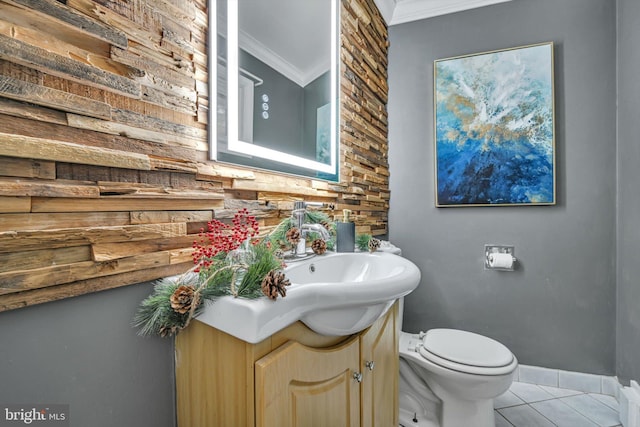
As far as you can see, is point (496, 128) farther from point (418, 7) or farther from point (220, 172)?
point (220, 172)

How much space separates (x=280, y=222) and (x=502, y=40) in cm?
185

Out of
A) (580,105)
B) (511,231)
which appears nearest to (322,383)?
(511,231)

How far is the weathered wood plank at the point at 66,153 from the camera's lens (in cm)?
53

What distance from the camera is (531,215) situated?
1.94 metres

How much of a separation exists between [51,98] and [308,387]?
76 centimetres

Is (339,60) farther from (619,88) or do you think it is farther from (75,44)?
(619,88)

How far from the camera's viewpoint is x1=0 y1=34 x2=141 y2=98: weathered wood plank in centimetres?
53

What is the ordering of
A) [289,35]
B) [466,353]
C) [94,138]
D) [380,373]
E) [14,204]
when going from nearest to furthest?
[14,204]
[94,138]
[380,373]
[289,35]
[466,353]

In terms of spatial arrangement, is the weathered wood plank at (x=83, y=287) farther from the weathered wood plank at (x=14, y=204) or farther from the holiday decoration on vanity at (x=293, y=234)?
the holiday decoration on vanity at (x=293, y=234)

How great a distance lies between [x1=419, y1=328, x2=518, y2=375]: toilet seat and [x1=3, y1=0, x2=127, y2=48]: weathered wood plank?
1.53 meters

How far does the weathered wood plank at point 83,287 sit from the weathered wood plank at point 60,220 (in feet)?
0.36

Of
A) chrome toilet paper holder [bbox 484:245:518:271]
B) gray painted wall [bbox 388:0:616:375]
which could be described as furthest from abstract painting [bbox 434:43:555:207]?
chrome toilet paper holder [bbox 484:245:518:271]

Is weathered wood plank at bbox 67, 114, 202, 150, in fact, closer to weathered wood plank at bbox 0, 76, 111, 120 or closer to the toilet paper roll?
weathered wood plank at bbox 0, 76, 111, 120

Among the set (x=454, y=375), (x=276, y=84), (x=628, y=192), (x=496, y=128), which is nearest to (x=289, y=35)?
(x=276, y=84)
